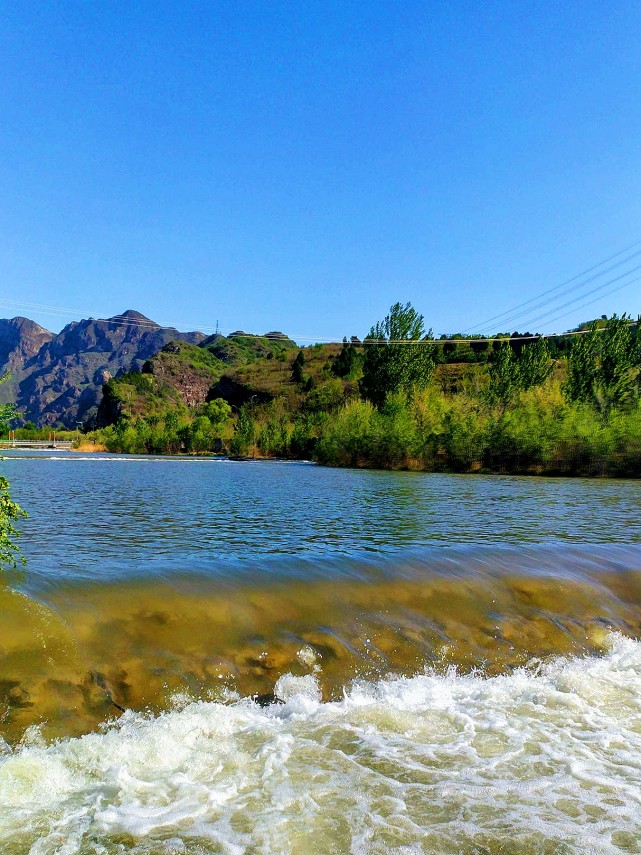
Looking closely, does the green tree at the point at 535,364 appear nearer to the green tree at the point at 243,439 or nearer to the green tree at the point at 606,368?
the green tree at the point at 606,368

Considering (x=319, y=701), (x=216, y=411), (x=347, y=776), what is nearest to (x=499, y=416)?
(x=319, y=701)

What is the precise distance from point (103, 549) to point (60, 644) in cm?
585

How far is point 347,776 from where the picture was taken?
17.2ft

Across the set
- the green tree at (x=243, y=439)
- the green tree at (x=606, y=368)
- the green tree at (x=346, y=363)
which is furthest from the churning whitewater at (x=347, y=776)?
the green tree at (x=346, y=363)

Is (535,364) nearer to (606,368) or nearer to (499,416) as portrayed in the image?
(606,368)

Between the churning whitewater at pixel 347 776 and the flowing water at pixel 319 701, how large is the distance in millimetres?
21

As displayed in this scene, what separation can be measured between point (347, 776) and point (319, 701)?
1407 millimetres

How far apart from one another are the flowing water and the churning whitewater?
0.07 feet

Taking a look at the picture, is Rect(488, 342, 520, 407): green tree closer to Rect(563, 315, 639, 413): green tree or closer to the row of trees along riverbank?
the row of trees along riverbank

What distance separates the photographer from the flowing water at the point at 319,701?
4.56 metres

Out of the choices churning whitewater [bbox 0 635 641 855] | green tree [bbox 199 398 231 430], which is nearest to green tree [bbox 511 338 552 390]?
churning whitewater [bbox 0 635 641 855]

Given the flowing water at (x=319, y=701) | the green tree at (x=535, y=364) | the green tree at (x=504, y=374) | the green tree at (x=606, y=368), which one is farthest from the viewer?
the green tree at (x=535, y=364)

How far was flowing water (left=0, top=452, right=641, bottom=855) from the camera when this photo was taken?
4.56 meters

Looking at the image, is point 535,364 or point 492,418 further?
point 535,364
